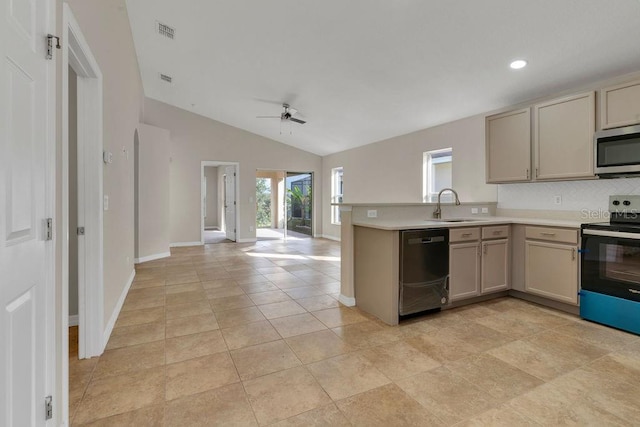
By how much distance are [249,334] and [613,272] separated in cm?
327

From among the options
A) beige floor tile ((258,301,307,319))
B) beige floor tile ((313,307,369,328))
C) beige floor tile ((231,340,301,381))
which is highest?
beige floor tile ((258,301,307,319))

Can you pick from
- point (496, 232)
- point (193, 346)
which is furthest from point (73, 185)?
point (496, 232)

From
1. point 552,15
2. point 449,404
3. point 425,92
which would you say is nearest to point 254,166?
point 425,92

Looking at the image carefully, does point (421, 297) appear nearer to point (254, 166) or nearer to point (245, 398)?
point (245, 398)

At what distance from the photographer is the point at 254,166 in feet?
27.7

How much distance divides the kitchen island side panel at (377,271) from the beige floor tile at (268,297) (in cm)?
89

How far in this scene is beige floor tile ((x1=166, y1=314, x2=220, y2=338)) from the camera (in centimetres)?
272

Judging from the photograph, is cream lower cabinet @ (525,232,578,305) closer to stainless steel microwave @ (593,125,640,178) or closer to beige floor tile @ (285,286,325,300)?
stainless steel microwave @ (593,125,640,178)

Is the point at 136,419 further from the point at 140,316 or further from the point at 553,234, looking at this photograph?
the point at 553,234

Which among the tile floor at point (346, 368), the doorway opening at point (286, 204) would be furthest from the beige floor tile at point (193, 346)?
the doorway opening at point (286, 204)

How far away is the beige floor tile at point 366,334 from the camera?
252 cm

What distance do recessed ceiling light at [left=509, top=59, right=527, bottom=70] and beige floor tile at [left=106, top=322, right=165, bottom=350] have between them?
4.39 meters

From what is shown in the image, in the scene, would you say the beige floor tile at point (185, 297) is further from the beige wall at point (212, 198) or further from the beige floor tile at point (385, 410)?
the beige wall at point (212, 198)
